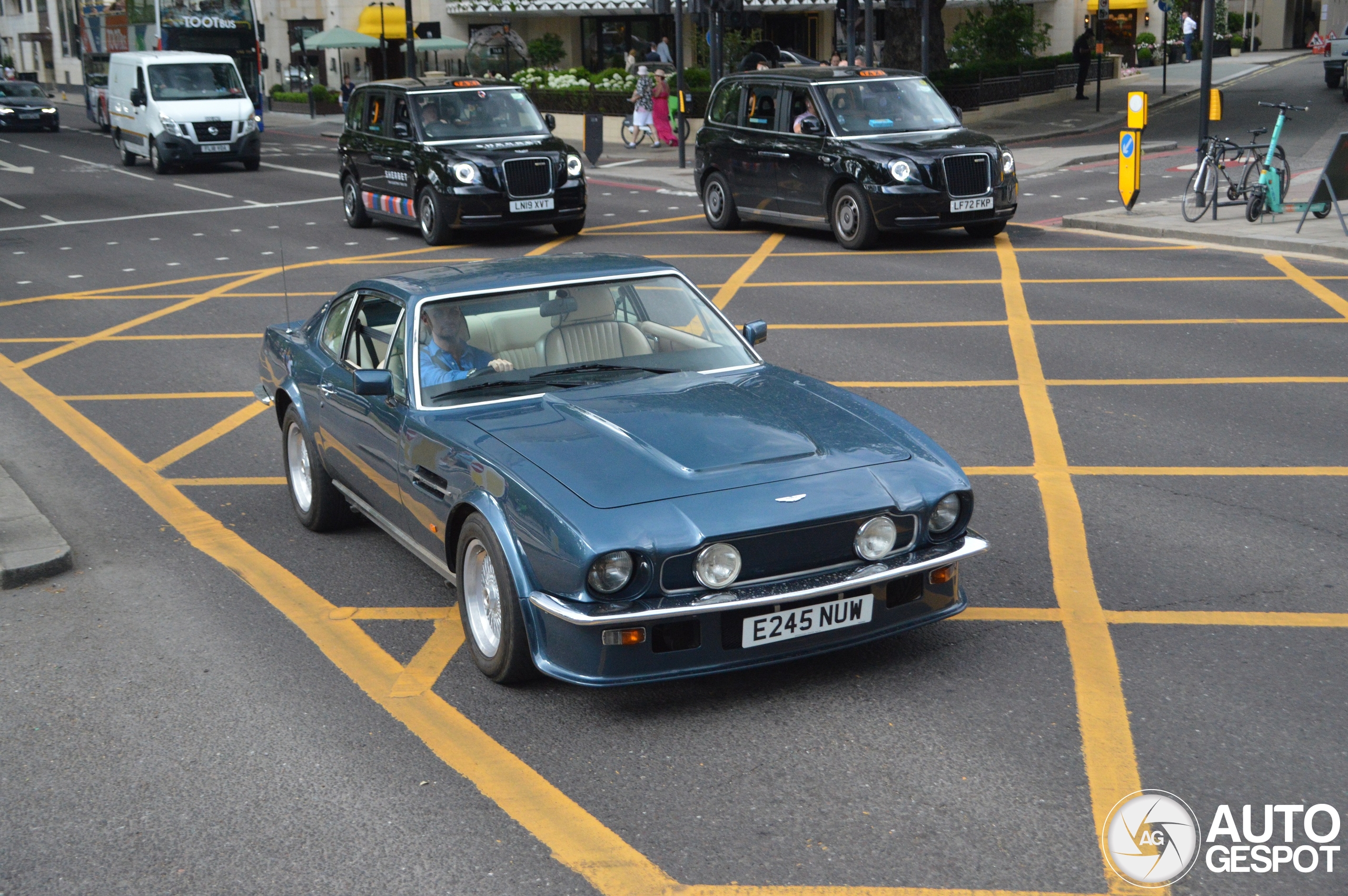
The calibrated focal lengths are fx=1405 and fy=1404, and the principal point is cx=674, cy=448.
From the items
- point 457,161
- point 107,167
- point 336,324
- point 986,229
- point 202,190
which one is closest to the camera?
point 336,324

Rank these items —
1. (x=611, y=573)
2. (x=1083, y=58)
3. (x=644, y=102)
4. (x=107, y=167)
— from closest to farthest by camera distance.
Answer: (x=611, y=573) < (x=107, y=167) < (x=644, y=102) < (x=1083, y=58)

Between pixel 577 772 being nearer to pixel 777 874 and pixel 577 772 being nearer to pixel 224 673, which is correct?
pixel 777 874

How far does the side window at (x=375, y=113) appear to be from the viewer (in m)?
18.7

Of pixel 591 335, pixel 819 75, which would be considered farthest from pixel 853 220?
pixel 591 335

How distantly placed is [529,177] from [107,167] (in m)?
17.3

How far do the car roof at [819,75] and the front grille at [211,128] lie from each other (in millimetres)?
14469

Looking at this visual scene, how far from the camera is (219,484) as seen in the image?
26.0ft

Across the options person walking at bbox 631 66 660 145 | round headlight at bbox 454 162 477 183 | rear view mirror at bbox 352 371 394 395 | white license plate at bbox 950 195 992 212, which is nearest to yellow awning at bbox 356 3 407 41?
person walking at bbox 631 66 660 145

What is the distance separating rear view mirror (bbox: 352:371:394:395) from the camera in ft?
18.7

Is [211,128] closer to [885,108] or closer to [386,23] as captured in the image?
[885,108]

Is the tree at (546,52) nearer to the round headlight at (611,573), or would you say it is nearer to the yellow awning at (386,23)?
the yellow awning at (386,23)

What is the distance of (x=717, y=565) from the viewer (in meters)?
4.58

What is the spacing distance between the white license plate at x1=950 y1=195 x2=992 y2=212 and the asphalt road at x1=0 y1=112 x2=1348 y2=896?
5.05 metres

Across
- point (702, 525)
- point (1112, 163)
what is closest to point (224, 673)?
point (702, 525)
